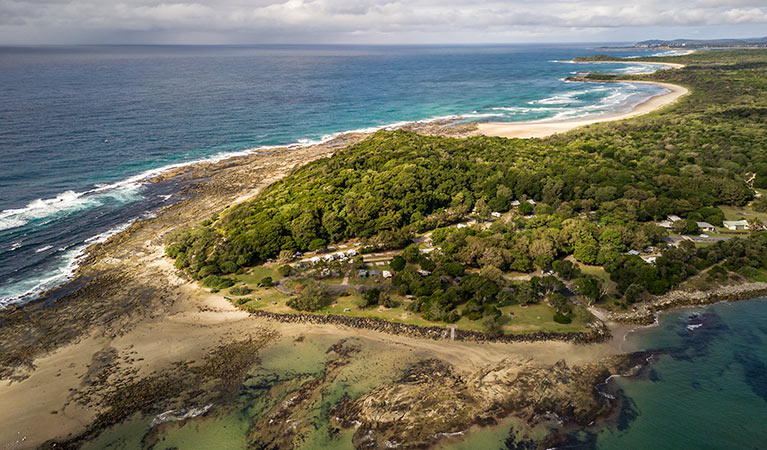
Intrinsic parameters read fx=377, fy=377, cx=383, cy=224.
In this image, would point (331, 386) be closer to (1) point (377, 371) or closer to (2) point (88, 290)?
(1) point (377, 371)

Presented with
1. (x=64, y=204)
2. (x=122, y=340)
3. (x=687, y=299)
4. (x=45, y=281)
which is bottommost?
(x=122, y=340)

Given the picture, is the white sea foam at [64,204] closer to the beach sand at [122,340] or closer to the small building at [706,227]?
the beach sand at [122,340]

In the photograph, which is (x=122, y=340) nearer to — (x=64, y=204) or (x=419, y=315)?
(x=419, y=315)

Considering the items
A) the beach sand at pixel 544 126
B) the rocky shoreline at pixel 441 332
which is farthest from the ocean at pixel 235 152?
the beach sand at pixel 544 126

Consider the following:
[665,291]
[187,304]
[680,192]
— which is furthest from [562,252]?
[187,304]

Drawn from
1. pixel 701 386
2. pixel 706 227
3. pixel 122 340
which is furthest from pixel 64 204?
pixel 706 227

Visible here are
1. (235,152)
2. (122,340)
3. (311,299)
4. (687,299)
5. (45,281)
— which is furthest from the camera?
(235,152)
